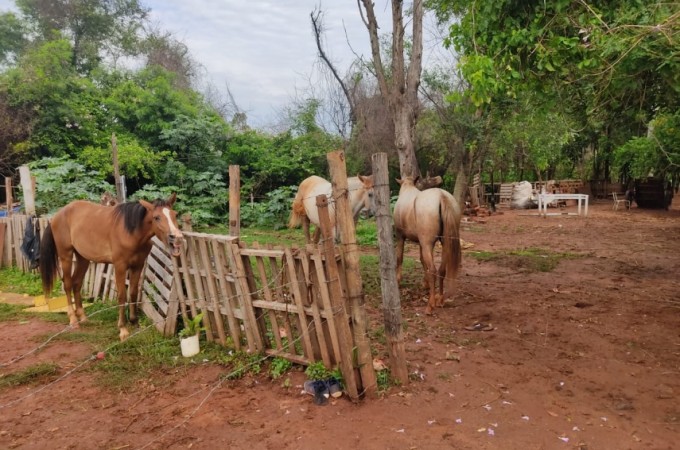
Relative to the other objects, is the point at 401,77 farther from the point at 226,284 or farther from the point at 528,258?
the point at 226,284

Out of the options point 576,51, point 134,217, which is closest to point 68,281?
point 134,217

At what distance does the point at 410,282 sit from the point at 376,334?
2.23 metres

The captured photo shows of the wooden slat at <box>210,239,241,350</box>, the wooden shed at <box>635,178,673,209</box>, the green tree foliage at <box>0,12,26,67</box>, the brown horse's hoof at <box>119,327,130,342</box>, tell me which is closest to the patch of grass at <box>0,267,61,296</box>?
the brown horse's hoof at <box>119,327,130,342</box>

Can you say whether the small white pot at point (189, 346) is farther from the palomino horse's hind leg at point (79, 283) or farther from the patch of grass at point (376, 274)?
the patch of grass at point (376, 274)

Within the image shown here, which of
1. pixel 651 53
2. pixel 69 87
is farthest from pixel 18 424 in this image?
pixel 69 87

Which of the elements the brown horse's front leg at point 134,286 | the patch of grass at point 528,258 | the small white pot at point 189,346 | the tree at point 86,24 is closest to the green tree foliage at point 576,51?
the patch of grass at point 528,258

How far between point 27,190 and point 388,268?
8.09m

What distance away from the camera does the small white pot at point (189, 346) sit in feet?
13.9

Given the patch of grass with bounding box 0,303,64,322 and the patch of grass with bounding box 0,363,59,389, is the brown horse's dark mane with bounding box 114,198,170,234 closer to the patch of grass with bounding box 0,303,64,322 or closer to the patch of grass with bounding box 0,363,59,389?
the patch of grass with bounding box 0,363,59,389

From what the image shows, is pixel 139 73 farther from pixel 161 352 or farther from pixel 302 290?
pixel 302 290

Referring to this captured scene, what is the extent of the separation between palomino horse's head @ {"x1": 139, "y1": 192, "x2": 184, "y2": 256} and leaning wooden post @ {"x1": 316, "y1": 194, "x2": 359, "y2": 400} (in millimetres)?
1892

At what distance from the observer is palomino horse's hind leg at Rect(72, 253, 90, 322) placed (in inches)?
215

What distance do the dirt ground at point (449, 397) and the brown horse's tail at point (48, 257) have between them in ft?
2.00

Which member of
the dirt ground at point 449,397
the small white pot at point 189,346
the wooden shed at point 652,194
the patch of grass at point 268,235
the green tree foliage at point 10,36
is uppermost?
the green tree foliage at point 10,36
